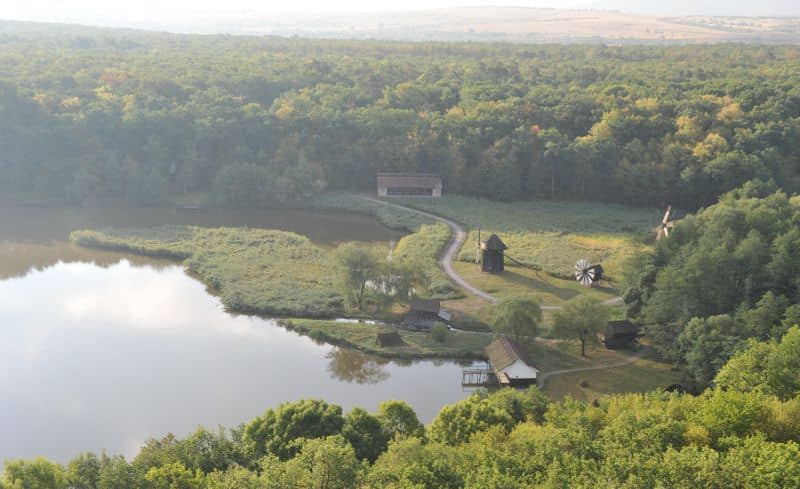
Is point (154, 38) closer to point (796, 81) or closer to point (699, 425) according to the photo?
point (796, 81)

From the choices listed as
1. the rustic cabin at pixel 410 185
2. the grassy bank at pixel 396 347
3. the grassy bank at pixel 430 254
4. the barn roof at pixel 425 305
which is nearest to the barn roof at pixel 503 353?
the grassy bank at pixel 396 347

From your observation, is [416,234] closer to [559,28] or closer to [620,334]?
[620,334]

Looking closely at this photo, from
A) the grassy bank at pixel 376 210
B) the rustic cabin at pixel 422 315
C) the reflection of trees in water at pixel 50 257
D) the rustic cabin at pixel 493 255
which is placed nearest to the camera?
the rustic cabin at pixel 422 315

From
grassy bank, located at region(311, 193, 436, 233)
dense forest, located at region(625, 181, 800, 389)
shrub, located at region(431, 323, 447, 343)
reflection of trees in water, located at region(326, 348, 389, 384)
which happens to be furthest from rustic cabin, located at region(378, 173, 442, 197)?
reflection of trees in water, located at region(326, 348, 389, 384)

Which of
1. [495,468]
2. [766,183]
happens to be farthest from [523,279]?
[495,468]

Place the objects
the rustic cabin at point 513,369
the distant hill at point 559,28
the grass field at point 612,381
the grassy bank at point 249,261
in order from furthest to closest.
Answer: the distant hill at point 559,28, the grassy bank at point 249,261, the rustic cabin at point 513,369, the grass field at point 612,381

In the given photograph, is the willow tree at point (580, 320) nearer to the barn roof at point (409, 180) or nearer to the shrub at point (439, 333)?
the shrub at point (439, 333)
